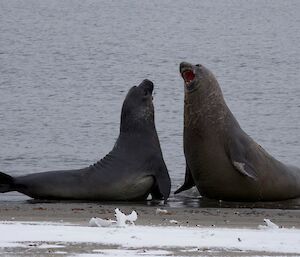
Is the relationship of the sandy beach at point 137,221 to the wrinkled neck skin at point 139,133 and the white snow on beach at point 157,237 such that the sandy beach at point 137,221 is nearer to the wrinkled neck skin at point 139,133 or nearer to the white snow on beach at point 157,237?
the white snow on beach at point 157,237

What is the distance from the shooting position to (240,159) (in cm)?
1208

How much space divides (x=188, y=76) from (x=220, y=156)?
902 millimetres

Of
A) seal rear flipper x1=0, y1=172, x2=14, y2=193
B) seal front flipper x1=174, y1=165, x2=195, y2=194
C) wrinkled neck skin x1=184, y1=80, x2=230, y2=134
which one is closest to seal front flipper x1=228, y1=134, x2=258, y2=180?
wrinkled neck skin x1=184, y1=80, x2=230, y2=134

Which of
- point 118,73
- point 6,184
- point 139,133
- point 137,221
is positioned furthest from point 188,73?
point 118,73

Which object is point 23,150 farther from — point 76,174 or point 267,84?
point 267,84

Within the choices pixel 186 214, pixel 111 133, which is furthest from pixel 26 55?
pixel 186 214

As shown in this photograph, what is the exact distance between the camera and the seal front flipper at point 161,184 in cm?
1191

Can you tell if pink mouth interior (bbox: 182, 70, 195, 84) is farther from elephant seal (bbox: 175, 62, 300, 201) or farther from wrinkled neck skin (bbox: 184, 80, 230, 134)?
wrinkled neck skin (bbox: 184, 80, 230, 134)

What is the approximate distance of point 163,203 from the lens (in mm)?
11789

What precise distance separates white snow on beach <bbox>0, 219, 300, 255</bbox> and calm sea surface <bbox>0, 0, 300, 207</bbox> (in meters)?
3.81

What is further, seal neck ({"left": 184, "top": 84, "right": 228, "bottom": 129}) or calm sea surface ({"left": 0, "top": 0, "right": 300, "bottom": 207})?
calm sea surface ({"left": 0, "top": 0, "right": 300, "bottom": 207})

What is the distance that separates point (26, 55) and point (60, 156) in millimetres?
21644

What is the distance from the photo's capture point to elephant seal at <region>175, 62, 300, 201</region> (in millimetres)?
12109

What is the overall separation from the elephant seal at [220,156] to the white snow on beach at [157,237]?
360 centimetres
